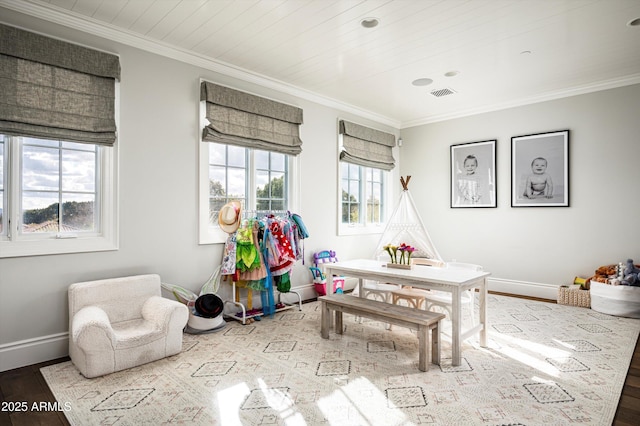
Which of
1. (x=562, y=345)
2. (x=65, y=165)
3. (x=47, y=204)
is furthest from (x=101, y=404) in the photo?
(x=562, y=345)

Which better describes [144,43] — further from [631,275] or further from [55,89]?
[631,275]

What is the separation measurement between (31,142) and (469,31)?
374 cm

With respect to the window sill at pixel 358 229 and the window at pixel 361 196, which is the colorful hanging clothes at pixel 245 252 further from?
the window at pixel 361 196

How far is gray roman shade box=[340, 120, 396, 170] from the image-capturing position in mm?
5523

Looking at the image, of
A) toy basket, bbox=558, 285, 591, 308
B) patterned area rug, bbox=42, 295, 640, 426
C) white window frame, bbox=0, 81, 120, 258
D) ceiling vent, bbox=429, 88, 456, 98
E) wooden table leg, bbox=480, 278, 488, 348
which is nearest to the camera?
patterned area rug, bbox=42, 295, 640, 426

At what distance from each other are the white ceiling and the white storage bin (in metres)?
2.42

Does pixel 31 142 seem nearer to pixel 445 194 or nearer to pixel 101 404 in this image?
pixel 101 404

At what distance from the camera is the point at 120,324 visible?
121 inches

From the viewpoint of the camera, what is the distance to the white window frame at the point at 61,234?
2.86m

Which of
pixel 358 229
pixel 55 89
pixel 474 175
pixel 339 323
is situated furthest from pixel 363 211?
pixel 55 89

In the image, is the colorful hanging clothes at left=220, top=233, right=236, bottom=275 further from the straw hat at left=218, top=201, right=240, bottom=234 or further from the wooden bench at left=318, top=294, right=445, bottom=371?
the wooden bench at left=318, top=294, right=445, bottom=371

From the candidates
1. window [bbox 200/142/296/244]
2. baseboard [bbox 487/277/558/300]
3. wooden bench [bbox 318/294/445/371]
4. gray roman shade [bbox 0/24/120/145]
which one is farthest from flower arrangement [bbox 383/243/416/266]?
gray roman shade [bbox 0/24/120/145]

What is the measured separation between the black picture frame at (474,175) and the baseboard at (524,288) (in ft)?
3.66

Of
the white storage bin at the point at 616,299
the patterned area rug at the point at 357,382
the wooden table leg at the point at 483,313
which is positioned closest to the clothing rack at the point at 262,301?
the patterned area rug at the point at 357,382
